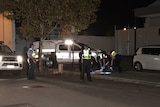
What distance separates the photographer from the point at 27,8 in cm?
2445

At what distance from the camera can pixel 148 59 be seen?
75.3ft

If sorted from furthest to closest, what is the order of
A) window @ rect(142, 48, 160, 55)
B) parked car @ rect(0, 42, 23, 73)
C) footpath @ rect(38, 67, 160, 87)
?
window @ rect(142, 48, 160, 55) → parked car @ rect(0, 42, 23, 73) → footpath @ rect(38, 67, 160, 87)

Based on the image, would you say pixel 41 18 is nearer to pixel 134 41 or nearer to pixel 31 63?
pixel 31 63

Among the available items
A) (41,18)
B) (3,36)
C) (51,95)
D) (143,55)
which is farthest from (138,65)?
(3,36)

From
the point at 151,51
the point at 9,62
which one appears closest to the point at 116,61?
the point at 151,51

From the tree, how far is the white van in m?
4.41

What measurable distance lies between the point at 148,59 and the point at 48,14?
22.3 feet

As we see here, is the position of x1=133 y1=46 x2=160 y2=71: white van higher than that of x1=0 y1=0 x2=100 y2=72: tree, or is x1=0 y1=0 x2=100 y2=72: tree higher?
x1=0 y1=0 x2=100 y2=72: tree

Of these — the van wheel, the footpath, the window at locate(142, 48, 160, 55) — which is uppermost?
the window at locate(142, 48, 160, 55)

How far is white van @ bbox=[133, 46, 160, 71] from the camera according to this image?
73.9 feet

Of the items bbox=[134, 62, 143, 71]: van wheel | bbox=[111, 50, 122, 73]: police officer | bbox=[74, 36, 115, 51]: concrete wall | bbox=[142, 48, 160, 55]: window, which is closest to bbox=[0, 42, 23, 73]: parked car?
bbox=[111, 50, 122, 73]: police officer

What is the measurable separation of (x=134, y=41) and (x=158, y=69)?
21.2m

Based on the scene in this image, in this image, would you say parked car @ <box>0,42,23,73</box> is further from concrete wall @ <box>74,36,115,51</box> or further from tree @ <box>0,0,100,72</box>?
concrete wall @ <box>74,36,115,51</box>

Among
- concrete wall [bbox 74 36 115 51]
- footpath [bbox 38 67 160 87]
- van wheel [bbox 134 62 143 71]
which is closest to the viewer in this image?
footpath [bbox 38 67 160 87]
